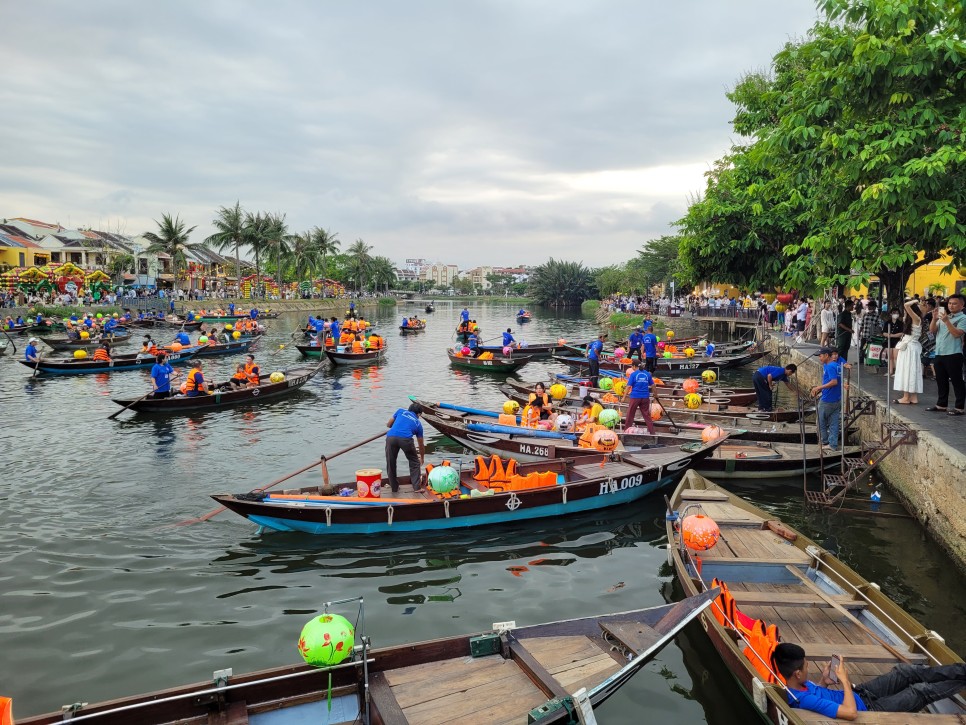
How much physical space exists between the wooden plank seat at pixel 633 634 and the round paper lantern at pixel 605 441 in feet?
24.0

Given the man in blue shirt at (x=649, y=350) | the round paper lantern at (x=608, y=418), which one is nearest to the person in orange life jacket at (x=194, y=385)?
the round paper lantern at (x=608, y=418)

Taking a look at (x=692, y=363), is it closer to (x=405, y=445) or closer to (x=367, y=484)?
(x=405, y=445)

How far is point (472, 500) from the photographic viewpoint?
10.9 m

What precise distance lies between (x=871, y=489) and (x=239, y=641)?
12151 mm

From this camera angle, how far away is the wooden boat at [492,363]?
3134cm

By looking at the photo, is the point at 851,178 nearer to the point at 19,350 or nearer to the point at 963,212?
the point at 963,212

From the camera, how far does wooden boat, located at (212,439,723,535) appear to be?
414 inches

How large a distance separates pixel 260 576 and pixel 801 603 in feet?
25.0

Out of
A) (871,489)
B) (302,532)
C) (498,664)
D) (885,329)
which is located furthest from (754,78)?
(498,664)

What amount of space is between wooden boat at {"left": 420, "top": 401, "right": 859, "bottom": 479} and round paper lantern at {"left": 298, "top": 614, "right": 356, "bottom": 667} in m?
8.24

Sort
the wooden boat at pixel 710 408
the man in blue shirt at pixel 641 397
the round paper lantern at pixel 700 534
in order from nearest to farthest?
the round paper lantern at pixel 700 534
the man in blue shirt at pixel 641 397
the wooden boat at pixel 710 408

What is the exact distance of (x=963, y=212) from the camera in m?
11.1

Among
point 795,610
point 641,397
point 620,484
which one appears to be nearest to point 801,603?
point 795,610

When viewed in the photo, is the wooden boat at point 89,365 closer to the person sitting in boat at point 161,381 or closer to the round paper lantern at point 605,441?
the person sitting in boat at point 161,381
